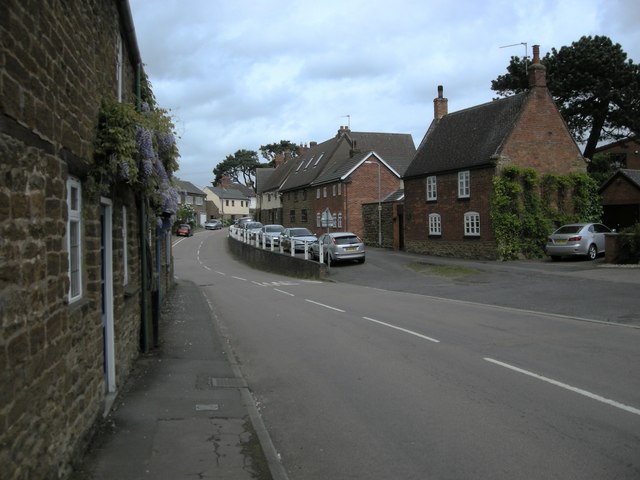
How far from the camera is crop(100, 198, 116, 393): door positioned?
6.56 metres

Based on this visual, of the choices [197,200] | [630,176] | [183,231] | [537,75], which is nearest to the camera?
[537,75]

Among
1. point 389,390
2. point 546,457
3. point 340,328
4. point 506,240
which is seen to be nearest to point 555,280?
point 506,240

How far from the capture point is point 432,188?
3425cm

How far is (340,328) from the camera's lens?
12.2 m

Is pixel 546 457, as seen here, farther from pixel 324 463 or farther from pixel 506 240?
pixel 506 240

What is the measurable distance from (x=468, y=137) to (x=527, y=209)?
5969 millimetres

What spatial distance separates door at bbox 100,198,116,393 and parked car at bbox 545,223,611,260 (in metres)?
23.0

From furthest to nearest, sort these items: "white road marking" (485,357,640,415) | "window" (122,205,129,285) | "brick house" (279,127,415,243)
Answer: "brick house" (279,127,415,243), "window" (122,205,129,285), "white road marking" (485,357,640,415)

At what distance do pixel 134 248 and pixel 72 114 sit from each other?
177 inches

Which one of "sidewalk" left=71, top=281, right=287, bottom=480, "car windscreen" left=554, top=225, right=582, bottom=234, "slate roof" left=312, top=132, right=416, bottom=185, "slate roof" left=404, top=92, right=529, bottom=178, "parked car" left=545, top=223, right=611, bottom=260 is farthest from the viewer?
"slate roof" left=312, top=132, right=416, bottom=185

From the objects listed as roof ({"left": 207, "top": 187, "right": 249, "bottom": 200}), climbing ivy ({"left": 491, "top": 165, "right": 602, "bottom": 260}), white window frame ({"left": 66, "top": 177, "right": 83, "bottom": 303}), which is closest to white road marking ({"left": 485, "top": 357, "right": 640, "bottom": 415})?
white window frame ({"left": 66, "top": 177, "right": 83, "bottom": 303})

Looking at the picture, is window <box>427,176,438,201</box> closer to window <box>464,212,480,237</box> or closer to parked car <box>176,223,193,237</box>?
window <box>464,212,480,237</box>

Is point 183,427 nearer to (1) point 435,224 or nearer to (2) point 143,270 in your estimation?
(2) point 143,270

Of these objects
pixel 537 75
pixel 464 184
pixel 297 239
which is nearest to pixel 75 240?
pixel 464 184
